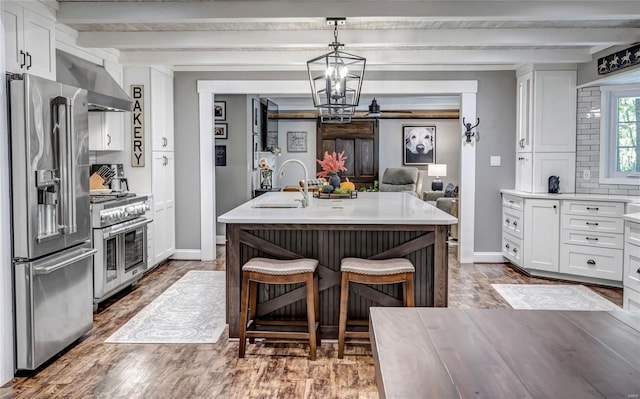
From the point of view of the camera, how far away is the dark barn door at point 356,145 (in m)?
12.1

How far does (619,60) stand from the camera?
493cm

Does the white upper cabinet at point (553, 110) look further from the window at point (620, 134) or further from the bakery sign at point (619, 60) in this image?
the bakery sign at point (619, 60)

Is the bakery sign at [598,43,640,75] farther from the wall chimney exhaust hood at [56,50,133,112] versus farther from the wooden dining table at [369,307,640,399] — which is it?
the wall chimney exhaust hood at [56,50,133,112]

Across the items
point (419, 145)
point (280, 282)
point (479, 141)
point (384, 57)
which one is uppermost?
point (384, 57)

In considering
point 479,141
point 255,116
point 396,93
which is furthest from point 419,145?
point 396,93

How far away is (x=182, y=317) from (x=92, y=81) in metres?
2.20

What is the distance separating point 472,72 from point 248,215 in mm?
4042

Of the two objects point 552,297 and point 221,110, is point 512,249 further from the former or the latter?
point 221,110

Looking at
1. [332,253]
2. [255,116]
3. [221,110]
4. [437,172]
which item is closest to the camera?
[332,253]

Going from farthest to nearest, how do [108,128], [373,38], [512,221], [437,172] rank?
[437,172]
[512,221]
[108,128]
[373,38]

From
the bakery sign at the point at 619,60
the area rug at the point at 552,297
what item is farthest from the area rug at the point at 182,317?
the bakery sign at the point at 619,60

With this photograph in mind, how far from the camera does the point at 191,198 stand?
655 cm

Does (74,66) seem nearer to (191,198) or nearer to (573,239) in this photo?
(191,198)

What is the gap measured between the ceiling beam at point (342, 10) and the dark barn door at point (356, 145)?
829cm
